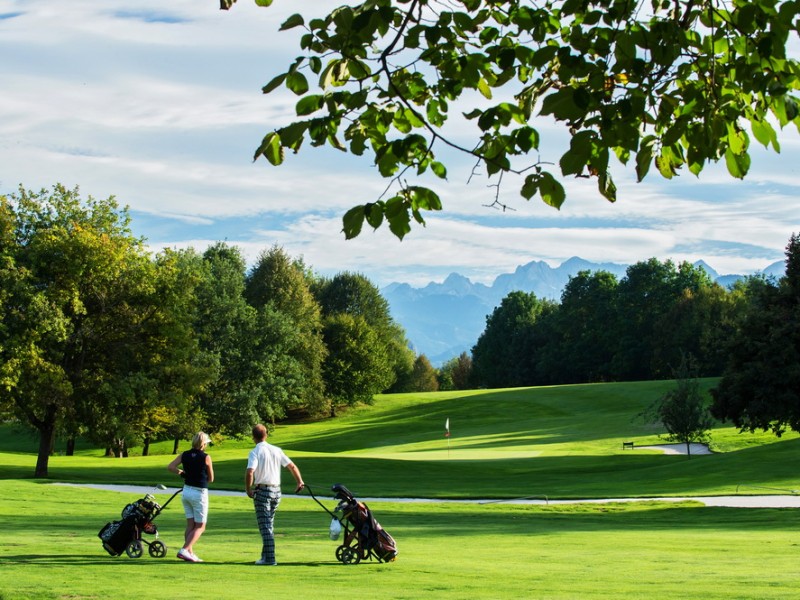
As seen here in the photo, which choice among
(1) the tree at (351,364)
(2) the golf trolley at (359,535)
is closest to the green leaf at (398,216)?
(2) the golf trolley at (359,535)

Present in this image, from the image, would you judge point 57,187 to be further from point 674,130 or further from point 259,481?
point 674,130

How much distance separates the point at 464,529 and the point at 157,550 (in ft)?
29.6

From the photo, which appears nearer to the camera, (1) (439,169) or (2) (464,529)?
(1) (439,169)

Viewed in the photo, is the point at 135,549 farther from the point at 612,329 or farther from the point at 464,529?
the point at 612,329

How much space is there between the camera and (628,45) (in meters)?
5.33

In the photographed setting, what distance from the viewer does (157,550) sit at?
43.8 ft

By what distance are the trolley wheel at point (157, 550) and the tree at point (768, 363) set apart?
3270 centimetres

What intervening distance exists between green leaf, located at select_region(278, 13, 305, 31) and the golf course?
642cm

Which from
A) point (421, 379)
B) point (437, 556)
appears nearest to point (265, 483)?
point (437, 556)

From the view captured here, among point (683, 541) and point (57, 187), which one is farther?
point (57, 187)

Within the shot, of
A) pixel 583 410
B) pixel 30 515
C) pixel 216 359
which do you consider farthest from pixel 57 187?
pixel 583 410

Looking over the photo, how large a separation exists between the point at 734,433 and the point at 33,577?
5578cm

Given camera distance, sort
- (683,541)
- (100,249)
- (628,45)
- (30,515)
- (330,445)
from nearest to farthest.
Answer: (628,45), (683,541), (30,515), (100,249), (330,445)

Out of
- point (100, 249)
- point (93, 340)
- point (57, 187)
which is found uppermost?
point (57, 187)
